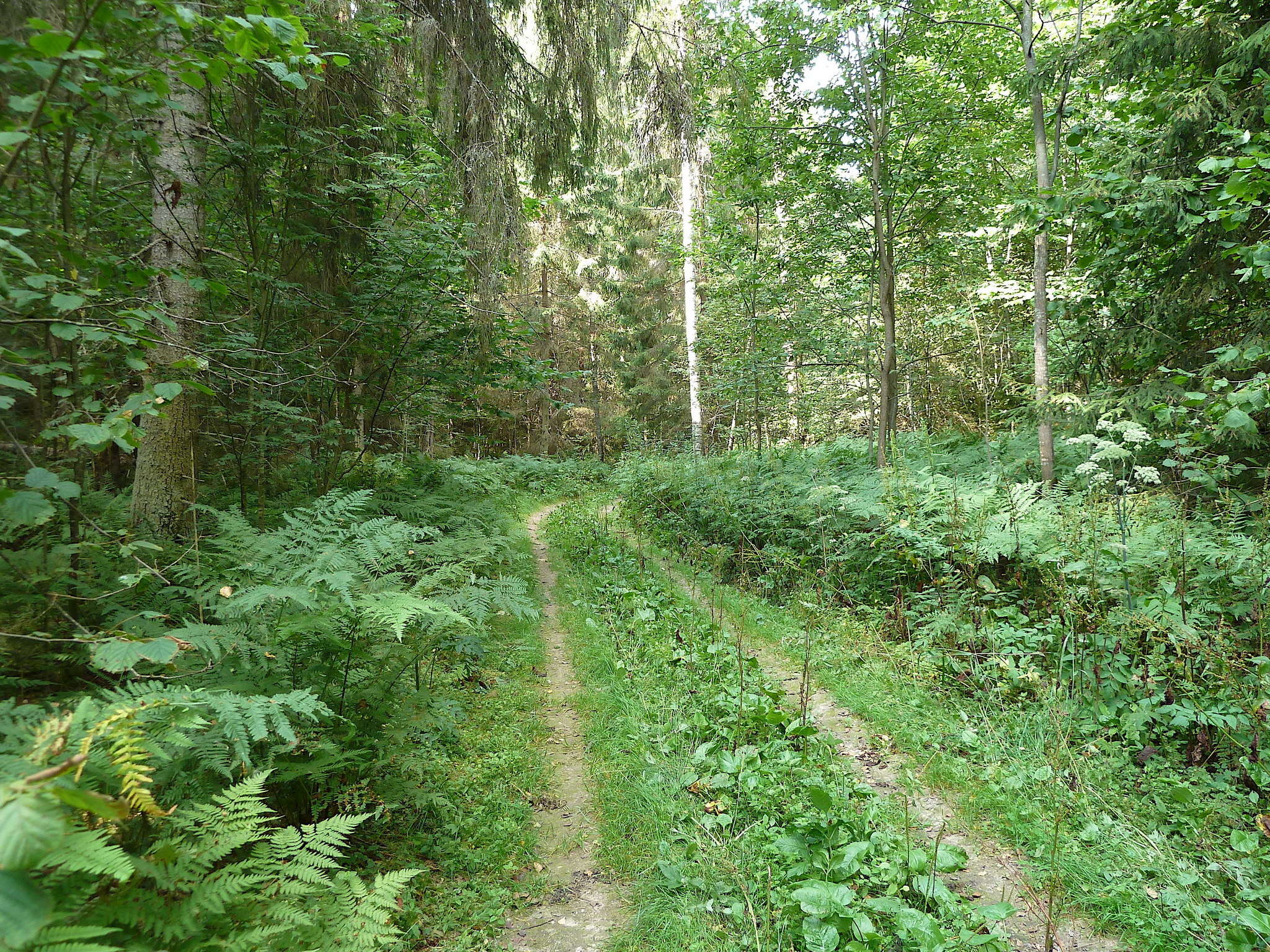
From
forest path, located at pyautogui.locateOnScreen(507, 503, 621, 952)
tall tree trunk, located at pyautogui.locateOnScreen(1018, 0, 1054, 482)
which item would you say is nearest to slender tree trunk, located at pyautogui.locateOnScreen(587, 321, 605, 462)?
tall tree trunk, located at pyautogui.locateOnScreen(1018, 0, 1054, 482)

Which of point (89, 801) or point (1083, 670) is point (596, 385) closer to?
point (1083, 670)

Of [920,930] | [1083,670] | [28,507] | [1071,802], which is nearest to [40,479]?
[28,507]

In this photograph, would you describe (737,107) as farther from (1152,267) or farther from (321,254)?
(321,254)

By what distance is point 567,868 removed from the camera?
122 inches

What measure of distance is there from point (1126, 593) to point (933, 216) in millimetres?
6830

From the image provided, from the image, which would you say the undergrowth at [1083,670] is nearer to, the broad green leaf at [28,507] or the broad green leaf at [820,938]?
the broad green leaf at [820,938]

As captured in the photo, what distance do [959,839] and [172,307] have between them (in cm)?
577

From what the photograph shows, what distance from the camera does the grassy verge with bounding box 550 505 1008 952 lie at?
7.80 feet

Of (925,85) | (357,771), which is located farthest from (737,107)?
(357,771)

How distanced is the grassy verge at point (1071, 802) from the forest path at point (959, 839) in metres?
0.08

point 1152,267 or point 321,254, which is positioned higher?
point 321,254

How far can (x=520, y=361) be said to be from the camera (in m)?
7.48

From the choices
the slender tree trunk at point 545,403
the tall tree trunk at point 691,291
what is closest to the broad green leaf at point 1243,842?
the tall tree trunk at point 691,291

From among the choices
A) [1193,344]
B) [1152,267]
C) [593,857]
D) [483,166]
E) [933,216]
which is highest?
[933,216]
